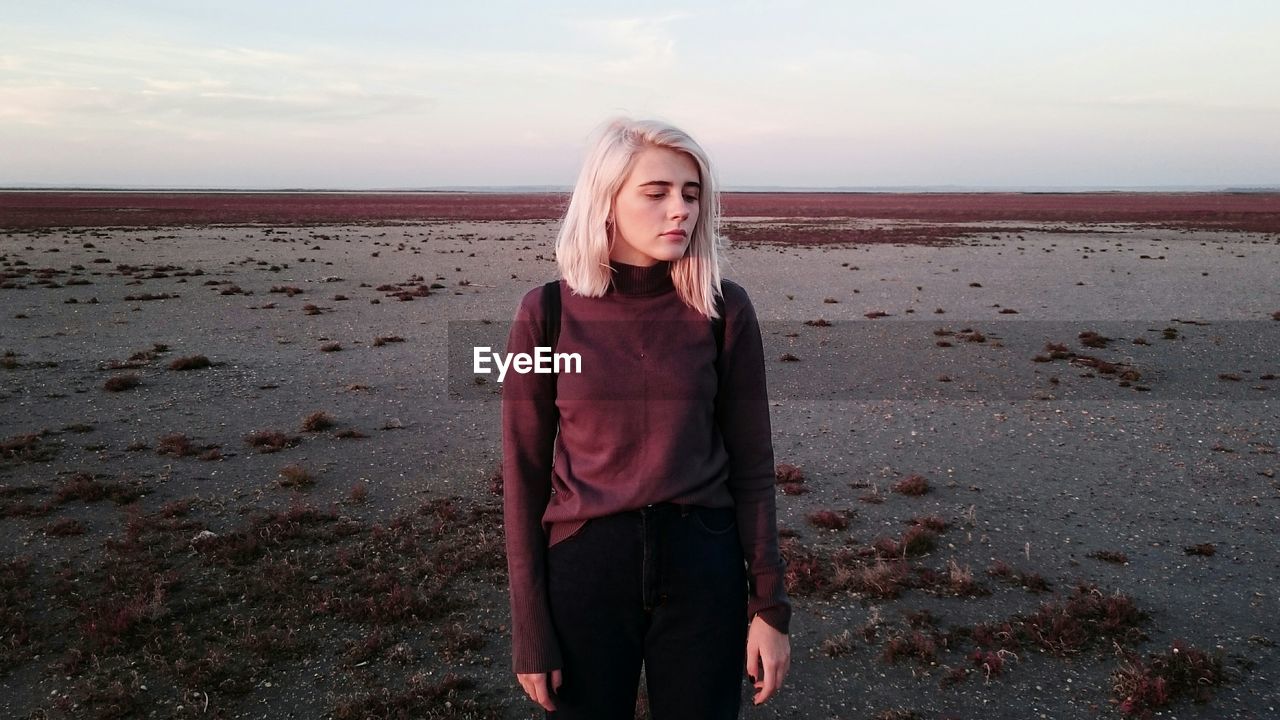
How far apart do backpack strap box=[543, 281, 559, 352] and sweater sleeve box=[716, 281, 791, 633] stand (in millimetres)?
452

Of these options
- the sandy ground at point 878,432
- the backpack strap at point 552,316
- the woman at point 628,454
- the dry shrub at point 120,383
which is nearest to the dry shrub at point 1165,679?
the sandy ground at point 878,432


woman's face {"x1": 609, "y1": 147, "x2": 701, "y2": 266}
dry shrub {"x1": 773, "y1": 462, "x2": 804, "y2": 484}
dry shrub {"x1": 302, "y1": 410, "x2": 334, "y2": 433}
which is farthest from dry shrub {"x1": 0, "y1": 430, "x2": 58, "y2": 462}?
woman's face {"x1": 609, "y1": 147, "x2": 701, "y2": 266}

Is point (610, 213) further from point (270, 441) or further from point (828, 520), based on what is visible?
point (270, 441)

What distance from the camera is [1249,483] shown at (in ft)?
25.7

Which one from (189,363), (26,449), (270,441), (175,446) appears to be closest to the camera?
(26,449)

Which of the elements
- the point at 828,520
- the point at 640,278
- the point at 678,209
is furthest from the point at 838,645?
the point at 678,209

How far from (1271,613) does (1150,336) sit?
12315 millimetres

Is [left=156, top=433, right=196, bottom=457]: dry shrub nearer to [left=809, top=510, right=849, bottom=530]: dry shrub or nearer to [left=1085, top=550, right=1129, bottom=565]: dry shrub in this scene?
[left=809, top=510, right=849, bottom=530]: dry shrub

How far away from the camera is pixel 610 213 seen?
1.98 metres

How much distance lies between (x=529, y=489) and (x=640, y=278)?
0.63 m

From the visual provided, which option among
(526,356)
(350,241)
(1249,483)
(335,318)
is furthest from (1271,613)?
(350,241)

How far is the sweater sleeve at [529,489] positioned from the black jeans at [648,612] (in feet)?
0.16

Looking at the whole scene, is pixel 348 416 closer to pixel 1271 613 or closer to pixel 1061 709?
pixel 1061 709

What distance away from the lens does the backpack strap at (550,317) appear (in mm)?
1956
